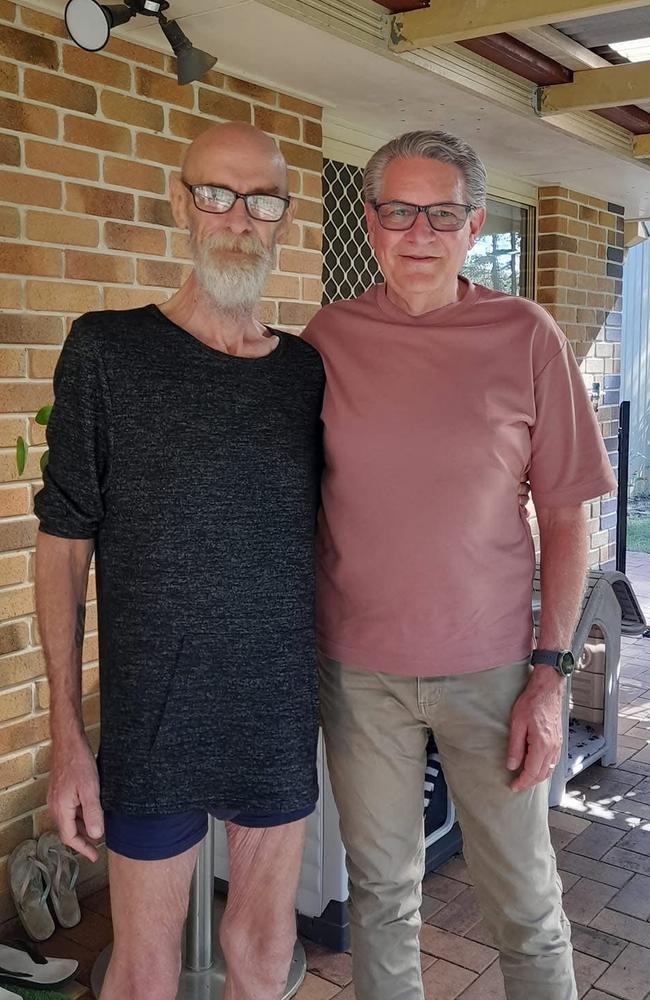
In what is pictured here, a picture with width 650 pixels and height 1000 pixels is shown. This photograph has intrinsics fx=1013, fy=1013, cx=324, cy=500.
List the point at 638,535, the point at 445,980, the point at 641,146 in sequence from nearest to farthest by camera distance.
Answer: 1. the point at 445,980
2. the point at 641,146
3. the point at 638,535

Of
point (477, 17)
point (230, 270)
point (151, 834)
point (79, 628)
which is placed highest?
point (477, 17)

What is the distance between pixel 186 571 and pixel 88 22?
4.95 feet

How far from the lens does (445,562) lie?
1.88 metres

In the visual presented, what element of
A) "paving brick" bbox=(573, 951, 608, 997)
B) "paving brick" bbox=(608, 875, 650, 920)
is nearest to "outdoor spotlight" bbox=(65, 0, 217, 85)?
"paving brick" bbox=(573, 951, 608, 997)

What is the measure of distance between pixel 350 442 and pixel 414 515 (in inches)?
7.2

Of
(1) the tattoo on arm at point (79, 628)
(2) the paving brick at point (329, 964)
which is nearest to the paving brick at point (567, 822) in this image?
(2) the paving brick at point (329, 964)

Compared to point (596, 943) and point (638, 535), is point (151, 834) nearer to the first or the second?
point (596, 943)

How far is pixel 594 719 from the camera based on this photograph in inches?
167

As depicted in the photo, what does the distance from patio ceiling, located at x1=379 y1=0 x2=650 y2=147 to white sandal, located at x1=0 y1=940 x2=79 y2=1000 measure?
272 cm

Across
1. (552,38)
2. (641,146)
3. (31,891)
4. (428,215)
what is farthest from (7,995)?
(641,146)

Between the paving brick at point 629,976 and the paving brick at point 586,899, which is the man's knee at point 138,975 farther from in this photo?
the paving brick at point 586,899

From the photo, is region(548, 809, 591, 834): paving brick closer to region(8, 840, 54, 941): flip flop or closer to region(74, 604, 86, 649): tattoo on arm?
region(8, 840, 54, 941): flip flop

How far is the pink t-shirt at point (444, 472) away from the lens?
1.88m

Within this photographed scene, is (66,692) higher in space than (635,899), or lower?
higher
